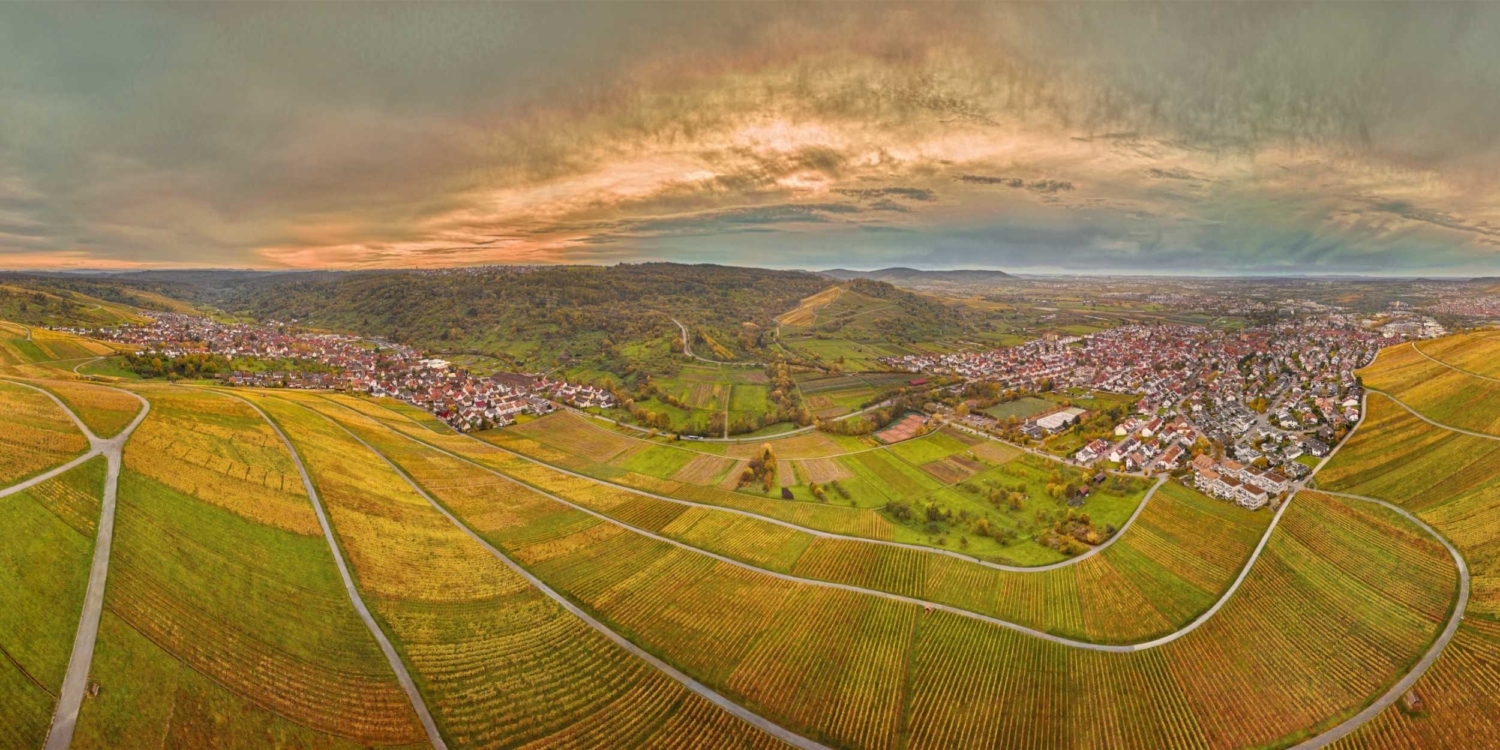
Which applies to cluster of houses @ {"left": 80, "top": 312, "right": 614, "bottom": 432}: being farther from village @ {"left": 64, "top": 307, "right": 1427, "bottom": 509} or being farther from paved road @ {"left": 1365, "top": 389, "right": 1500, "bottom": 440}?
paved road @ {"left": 1365, "top": 389, "right": 1500, "bottom": 440}

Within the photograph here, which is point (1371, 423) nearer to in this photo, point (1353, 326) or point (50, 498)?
point (1353, 326)

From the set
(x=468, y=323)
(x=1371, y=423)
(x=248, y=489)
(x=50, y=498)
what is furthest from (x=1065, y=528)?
(x=468, y=323)

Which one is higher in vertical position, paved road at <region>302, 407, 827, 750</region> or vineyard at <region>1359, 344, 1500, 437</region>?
vineyard at <region>1359, 344, 1500, 437</region>

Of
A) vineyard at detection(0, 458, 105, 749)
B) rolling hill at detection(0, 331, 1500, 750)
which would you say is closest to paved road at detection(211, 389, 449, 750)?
rolling hill at detection(0, 331, 1500, 750)

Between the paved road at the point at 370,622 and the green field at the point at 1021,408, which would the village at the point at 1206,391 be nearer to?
the green field at the point at 1021,408

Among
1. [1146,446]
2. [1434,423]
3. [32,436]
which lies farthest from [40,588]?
[1434,423]

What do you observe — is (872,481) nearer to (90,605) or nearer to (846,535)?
(846,535)

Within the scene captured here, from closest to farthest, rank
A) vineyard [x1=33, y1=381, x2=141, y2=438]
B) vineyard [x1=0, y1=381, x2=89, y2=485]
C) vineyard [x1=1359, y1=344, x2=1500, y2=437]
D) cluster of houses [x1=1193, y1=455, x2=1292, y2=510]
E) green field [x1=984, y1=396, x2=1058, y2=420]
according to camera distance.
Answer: vineyard [x1=0, y1=381, x2=89, y2=485] → vineyard [x1=33, y1=381, x2=141, y2=438] → cluster of houses [x1=1193, y1=455, x2=1292, y2=510] → vineyard [x1=1359, y1=344, x2=1500, y2=437] → green field [x1=984, y1=396, x2=1058, y2=420]
